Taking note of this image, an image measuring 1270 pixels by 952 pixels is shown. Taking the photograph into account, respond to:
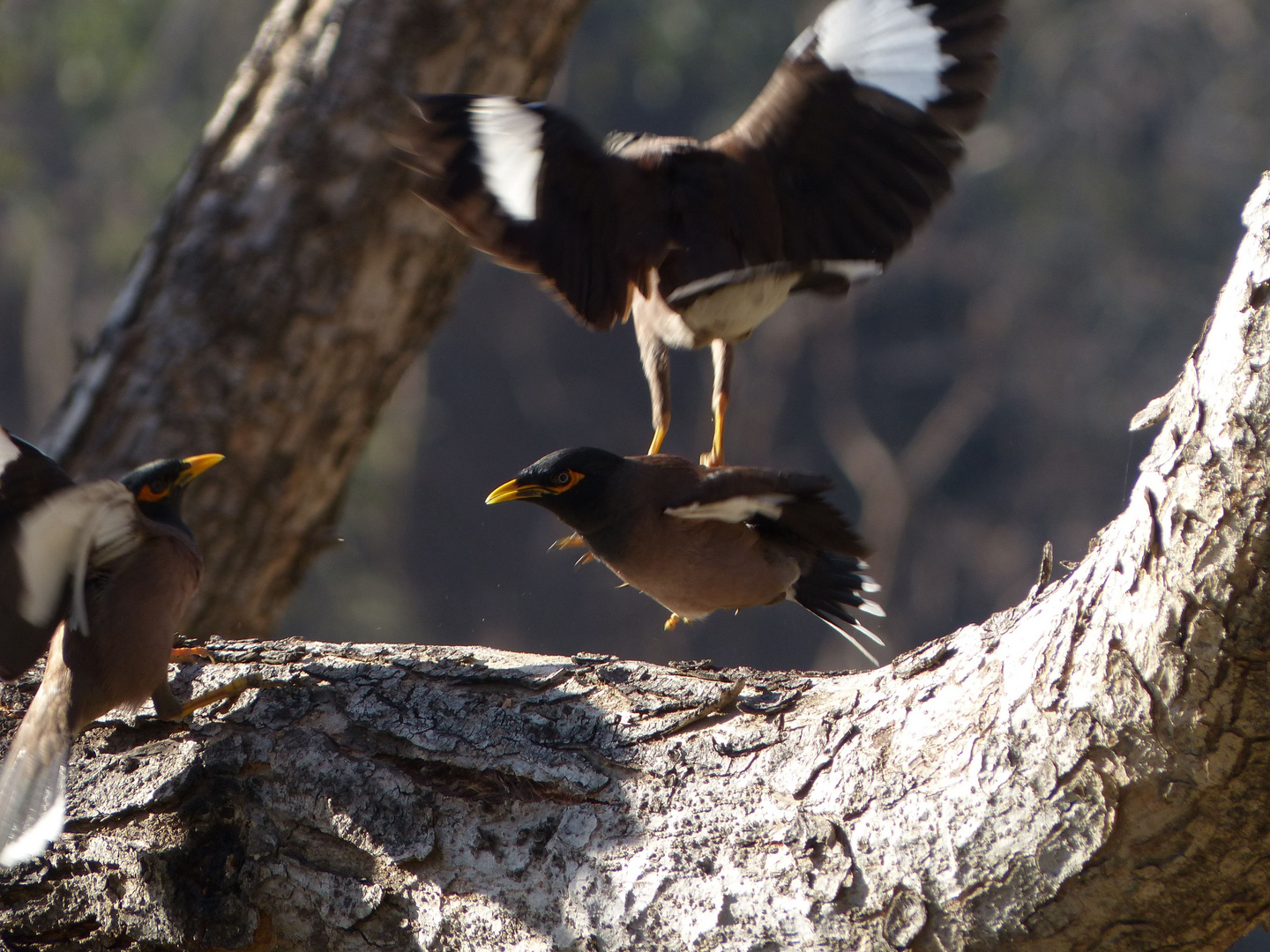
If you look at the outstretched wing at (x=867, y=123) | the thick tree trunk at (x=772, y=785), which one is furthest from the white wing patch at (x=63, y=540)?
the outstretched wing at (x=867, y=123)

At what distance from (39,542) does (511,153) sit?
1.33 meters

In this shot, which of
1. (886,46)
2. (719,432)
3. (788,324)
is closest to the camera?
(886,46)

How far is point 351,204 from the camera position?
3.46m

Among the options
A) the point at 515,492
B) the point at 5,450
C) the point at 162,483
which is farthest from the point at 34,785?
the point at 515,492

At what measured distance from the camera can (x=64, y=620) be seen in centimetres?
227

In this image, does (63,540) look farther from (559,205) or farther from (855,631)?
(855,631)

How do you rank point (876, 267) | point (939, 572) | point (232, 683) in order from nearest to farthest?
point (232, 683) → point (876, 267) → point (939, 572)

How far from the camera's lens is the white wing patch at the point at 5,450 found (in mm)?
2174

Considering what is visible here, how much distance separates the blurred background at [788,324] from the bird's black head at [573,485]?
10490 millimetres

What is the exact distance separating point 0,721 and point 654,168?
1901 mm

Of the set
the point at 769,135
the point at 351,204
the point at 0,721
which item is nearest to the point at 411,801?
the point at 0,721

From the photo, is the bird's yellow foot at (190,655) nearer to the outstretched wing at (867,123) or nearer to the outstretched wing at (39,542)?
the outstretched wing at (39,542)

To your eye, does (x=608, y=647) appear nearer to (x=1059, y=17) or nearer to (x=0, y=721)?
(x=1059, y=17)

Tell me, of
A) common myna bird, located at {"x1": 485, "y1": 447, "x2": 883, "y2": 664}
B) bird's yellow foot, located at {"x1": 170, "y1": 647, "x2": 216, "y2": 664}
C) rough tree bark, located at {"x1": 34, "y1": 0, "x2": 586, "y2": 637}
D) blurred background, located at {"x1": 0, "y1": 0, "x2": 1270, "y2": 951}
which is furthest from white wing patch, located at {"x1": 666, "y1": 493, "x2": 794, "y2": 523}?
blurred background, located at {"x1": 0, "y1": 0, "x2": 1270, "y2": 951}
